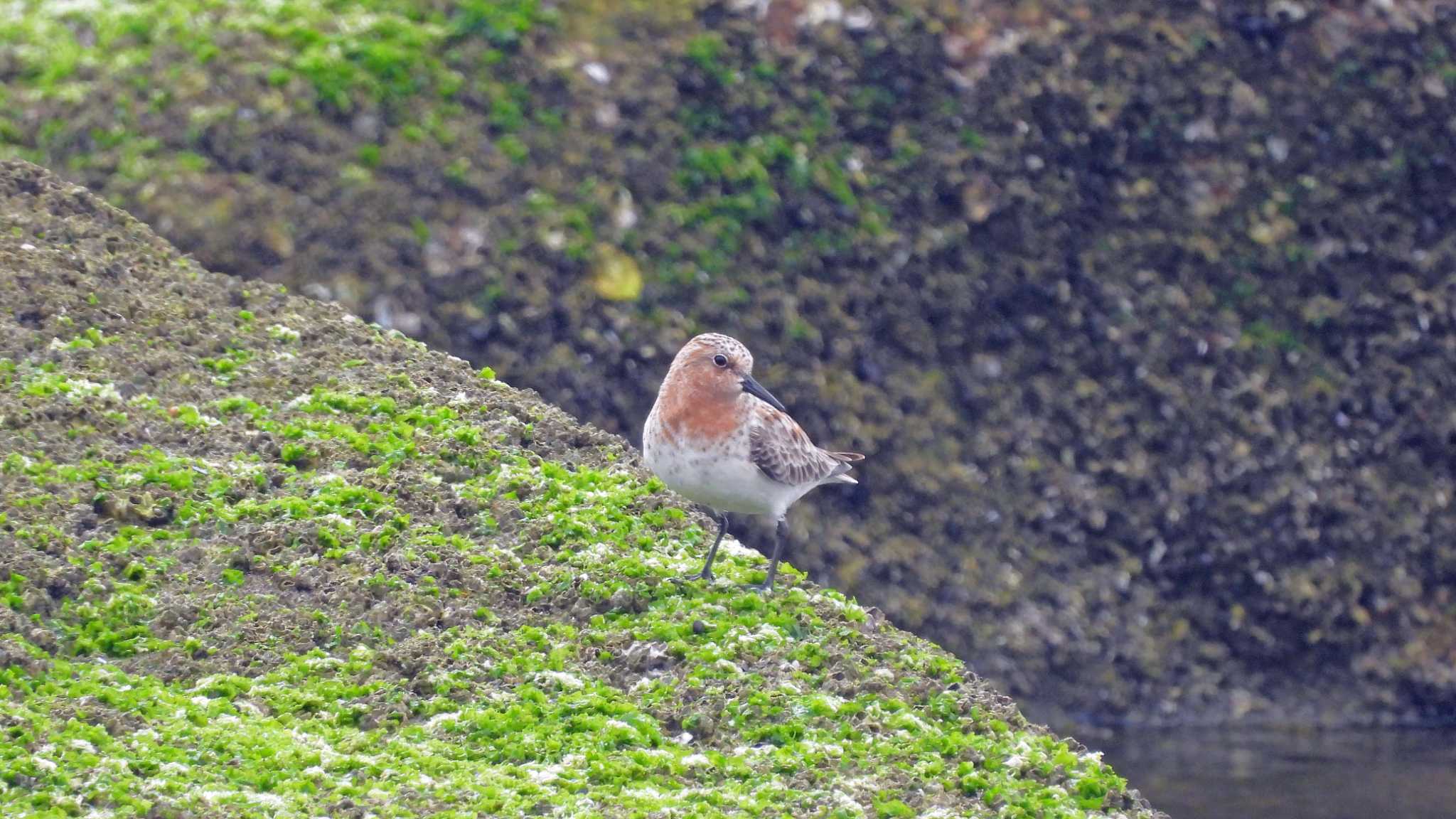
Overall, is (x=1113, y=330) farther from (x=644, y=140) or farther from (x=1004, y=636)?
(x=644, y=140)

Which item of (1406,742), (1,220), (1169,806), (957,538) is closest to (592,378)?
(957,538)

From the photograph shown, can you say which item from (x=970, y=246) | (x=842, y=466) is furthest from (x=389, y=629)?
(x=970, y=246)

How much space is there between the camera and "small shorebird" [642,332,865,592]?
8500 millimetres

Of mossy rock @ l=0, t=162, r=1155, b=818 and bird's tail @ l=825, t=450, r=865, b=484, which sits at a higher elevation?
bird's tail @ l=825, t=450, r=865, b=484

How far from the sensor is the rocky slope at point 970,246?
45.2 ft

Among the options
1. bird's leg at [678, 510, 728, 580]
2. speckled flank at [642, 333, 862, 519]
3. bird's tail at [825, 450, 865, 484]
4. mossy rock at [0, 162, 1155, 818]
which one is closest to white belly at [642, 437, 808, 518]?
speckled flank at [642, 333, 862, 519]

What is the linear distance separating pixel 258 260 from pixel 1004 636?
275 inches

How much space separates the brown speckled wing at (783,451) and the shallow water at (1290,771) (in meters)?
4.67

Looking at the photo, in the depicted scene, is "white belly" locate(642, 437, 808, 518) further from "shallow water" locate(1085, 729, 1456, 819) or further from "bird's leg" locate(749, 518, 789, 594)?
"shallow water" locate(1085, 729, 1456, 819)

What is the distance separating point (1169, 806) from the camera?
12109 mm

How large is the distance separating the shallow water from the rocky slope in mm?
630

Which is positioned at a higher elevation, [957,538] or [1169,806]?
[957,538]

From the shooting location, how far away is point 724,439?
8.51 metres

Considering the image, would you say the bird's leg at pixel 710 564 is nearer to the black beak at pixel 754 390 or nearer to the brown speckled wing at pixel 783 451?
the brown speckled wing at pixel 783 451
